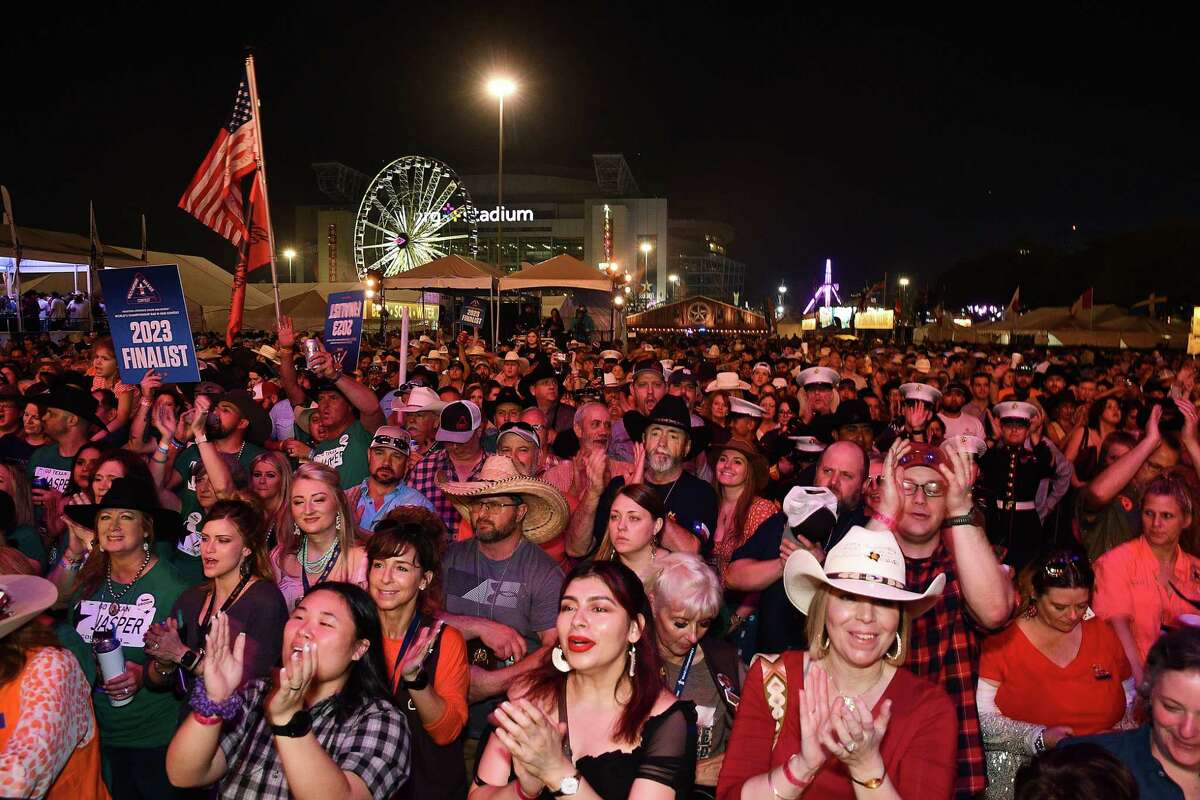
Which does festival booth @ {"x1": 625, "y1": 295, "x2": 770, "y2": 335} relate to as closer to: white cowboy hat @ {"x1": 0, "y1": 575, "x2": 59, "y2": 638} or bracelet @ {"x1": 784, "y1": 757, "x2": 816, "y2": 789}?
white cowboy hat @ {"x1": 0, "y1": 575, "x2": 59, "y2": 638}

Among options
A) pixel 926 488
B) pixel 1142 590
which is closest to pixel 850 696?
pixel 926 488

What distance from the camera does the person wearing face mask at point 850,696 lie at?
2461mm

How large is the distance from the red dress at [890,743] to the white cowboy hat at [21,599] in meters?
2.14

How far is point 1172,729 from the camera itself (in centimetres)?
265

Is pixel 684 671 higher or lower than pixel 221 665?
lower

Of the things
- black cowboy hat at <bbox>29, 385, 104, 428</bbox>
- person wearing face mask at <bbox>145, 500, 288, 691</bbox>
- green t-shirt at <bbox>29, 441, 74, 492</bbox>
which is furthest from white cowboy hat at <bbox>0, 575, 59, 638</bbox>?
black cowboy hat at <bbox>29, 385, 104, 428</bbox>

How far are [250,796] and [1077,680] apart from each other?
117 inches

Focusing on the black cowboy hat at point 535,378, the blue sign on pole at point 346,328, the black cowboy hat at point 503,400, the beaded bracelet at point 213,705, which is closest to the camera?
the beaded bracelet at point 213,705

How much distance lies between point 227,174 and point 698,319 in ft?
109

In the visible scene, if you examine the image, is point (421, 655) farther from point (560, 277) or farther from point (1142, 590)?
point (560, 277)

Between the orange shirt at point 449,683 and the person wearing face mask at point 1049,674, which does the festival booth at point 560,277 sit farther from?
the orange shirt at point 449,683

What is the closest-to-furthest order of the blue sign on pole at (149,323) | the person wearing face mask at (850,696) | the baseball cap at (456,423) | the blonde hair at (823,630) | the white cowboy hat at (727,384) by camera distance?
1. the person wearing face mask at (850,696)
2. the blonde hair at (823,630)
3. the baseball cap at (456,423)
4. the blue sign on pole at (149,323)
5. the white cowboy hat at (727,384)

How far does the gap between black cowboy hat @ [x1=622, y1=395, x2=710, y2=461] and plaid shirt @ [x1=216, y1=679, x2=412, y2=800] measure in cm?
291

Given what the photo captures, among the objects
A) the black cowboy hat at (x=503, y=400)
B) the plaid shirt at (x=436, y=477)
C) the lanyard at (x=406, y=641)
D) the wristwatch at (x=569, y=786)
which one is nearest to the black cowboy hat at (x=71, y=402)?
the plaid shirt at (x=436, y=477)
